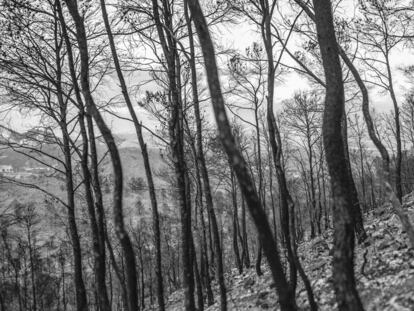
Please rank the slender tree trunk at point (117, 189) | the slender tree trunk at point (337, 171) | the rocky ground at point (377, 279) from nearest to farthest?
the slender tree trunk at point (337, 171) → the rocky ground at point (377, 279) → the slender tree trunk at point (117, 189)

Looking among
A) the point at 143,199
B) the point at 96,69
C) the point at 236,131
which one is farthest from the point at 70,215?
the point at 143,199

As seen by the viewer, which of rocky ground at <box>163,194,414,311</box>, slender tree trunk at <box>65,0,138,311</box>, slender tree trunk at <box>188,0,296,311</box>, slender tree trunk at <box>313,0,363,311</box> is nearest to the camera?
slender tree trunk at <box>188,0,296,311</box>

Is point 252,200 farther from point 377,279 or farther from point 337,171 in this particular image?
point 377,279

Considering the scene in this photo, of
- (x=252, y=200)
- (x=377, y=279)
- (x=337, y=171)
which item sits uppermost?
(x=337, y=171)

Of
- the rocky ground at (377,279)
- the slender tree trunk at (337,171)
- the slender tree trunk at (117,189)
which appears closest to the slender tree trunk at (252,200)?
the slender tree trunk at (337,171)

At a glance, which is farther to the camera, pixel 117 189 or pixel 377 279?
pixel 377 279

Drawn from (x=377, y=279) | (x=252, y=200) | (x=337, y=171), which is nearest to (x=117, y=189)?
(x=252, y=200)

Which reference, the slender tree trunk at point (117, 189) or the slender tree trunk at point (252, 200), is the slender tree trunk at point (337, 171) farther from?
the slender tree trunk at point (117, 189)

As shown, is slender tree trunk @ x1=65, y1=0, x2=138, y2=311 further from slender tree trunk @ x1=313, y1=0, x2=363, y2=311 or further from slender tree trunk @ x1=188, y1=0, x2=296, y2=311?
slender tree trunk @ x1=313, y1=0, x2=363, y2=311

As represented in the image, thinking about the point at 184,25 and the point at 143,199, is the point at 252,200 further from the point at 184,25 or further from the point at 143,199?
the point at 143,199

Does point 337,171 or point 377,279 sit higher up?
point 337,171

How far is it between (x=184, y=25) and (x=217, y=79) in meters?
5.94

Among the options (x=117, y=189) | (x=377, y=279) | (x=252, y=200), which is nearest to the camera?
(x=252, y=200)

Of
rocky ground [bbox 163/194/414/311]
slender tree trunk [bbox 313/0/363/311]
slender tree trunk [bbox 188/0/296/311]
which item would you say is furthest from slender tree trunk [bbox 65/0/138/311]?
rocky ground [bbox 163/194/414/311]
